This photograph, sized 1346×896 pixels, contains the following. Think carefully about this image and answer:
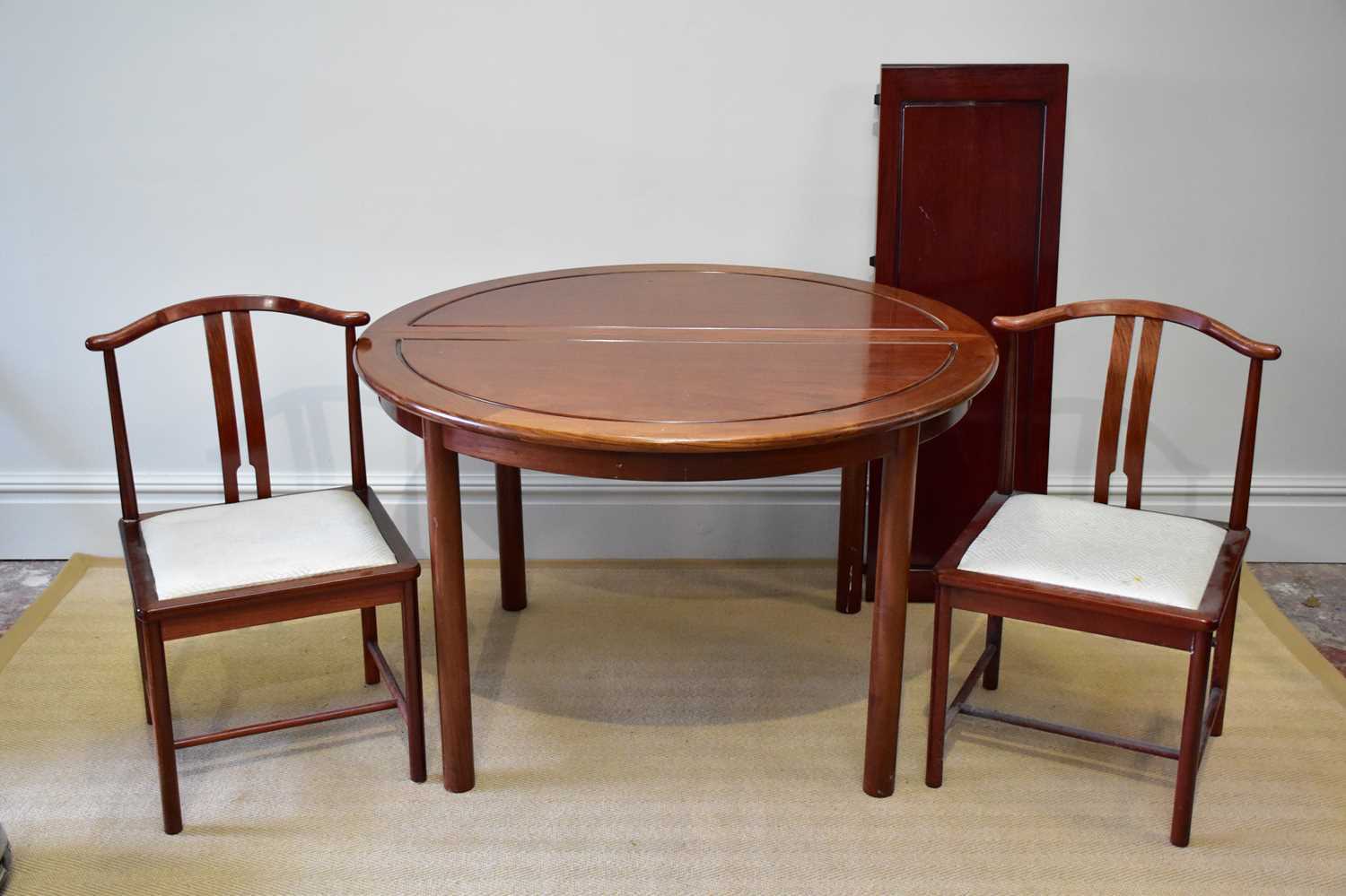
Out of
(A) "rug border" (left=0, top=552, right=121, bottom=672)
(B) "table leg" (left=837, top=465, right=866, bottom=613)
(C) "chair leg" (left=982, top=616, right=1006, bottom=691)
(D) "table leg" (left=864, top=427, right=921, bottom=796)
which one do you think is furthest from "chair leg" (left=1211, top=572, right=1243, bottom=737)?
(A) "rug border" (left=0, top=552, right=121, bottom=672)

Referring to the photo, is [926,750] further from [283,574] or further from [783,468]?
[283,574]

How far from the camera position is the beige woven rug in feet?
7.73

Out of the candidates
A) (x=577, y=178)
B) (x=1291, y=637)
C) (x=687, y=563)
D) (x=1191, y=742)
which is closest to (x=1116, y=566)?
(x=1191, y=742)

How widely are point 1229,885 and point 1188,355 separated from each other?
5.45 feet

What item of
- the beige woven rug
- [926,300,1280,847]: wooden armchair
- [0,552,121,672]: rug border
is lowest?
the beige woven rug

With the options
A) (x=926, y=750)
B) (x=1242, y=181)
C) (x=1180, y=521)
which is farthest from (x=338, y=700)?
(x=1242, y=181)

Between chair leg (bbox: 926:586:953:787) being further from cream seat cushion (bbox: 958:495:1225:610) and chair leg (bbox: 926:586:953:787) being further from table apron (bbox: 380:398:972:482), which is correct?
table apron (bbox: 380:398:972:482)

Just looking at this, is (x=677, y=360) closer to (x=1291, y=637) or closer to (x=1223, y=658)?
(x=1223, y=658)

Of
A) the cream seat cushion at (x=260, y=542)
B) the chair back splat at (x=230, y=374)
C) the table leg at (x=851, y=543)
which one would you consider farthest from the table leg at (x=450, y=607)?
the table leg at (x=851, y=543)

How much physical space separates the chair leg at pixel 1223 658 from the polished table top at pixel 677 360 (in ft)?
2.44

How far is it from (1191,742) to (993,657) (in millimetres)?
589

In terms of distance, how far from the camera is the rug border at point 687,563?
3.04m

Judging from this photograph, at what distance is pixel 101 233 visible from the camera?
11.4 feet

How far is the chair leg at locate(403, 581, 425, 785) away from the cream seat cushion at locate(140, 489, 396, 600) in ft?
0.53
